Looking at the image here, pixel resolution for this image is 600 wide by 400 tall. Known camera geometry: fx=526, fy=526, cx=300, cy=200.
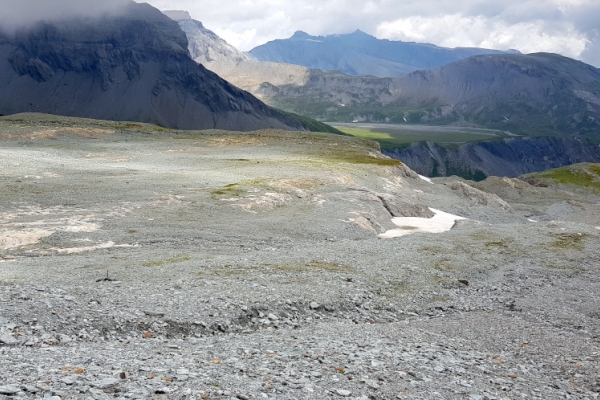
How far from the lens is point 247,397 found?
577 inches

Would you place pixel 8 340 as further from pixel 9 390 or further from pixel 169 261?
pixel 169 261

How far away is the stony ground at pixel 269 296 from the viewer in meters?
16.9

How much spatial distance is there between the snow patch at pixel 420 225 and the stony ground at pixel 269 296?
1.70 m

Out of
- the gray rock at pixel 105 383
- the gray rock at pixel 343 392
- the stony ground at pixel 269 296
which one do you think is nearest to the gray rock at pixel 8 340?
the stony ground at pixel 269 296

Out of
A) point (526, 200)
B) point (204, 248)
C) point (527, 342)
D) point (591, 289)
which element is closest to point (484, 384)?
point (527, 342)

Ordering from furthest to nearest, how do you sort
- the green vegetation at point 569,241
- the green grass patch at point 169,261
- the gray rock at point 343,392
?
the green vegetation at point 569,241
the green grass patch at point 169,261
the gray rock at point 343,392

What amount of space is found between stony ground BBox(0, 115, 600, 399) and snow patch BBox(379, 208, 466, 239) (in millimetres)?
1702

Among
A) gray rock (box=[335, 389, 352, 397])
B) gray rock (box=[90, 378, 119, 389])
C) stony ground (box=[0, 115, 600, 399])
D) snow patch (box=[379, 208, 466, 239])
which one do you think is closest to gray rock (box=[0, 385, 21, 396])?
stony ground (box=[0, 115, 600, 399])

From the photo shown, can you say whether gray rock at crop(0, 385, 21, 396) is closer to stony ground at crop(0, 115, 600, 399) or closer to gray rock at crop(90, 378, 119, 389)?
stony ground at crop(0, 115, 600, 399)

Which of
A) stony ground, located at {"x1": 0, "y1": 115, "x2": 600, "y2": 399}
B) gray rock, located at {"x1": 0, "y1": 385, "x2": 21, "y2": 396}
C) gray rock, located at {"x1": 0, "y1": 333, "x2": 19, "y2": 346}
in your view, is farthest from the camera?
gray rock, located at {"x1": 0, "y1": 333, "x2": 19, "y2": 346}

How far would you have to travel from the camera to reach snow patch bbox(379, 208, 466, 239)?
195ft

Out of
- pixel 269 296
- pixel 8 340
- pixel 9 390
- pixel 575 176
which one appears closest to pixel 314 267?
pixel 269 296

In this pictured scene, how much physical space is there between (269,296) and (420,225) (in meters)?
41.8

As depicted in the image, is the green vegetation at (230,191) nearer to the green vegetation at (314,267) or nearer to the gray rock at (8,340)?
the green vegetation at (314,267)
